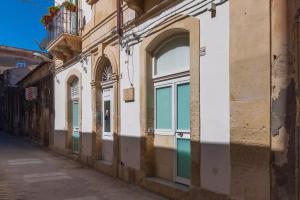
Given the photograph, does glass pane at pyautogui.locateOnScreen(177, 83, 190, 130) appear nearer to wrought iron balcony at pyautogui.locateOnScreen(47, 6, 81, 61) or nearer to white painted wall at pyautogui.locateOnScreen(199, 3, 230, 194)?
white painted wall at pyautogui.locateOnScreen(199, 3, 230, 194)

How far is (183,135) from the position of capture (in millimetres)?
6258

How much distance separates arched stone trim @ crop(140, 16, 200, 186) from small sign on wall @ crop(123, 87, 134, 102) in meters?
0.47

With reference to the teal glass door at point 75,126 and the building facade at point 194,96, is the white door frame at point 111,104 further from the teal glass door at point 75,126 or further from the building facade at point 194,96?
the teal glass door at point 75,126

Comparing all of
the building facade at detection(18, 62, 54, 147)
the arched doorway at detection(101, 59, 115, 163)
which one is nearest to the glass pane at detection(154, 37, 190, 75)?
the arched doorway at detection(101, 59, 115, 163)

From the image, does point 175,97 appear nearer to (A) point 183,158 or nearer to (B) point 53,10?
(A) point 183,158

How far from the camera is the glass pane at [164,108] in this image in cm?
672

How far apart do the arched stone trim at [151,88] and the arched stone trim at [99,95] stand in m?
1.37

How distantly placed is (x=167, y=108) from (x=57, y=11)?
7.39 m

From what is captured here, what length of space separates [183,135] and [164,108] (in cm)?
86

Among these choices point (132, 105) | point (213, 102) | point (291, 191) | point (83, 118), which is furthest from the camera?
point (83, 118)

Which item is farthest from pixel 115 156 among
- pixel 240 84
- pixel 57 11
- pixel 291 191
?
pixel 57 11

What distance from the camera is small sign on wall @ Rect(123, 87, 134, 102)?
25.3 feet

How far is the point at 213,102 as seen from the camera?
5246 mm

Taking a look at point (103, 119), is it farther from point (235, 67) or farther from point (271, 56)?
point (271, 56)
